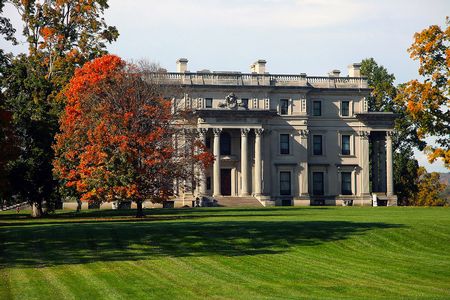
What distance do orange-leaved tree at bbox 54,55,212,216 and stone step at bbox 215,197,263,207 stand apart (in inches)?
1011

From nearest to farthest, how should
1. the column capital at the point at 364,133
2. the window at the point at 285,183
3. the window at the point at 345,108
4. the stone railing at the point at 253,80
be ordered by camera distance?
the stone railing at the point at 253,80
the window at the point at 285,183
the column capital at the point at 364,133
the window at the point at 345,108

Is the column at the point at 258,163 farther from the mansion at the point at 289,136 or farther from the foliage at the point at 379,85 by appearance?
the foliage at the point at 379,85

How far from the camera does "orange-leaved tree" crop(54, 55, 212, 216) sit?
165ft

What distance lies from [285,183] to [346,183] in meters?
7.71

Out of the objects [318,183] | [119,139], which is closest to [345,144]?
[318,183]

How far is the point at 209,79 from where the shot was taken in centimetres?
8725

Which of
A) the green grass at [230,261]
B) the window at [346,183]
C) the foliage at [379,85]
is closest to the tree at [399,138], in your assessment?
the foliage at [379,85]

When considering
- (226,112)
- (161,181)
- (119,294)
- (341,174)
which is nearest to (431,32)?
(161,181)

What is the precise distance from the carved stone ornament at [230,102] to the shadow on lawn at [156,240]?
45264 mm

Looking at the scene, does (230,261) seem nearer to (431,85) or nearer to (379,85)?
(431,85)

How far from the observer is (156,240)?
33.2 m

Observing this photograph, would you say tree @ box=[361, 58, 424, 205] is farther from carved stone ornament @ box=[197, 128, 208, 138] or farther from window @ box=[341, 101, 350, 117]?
carved stone ornament @ box=[197, 128, 208, 138]

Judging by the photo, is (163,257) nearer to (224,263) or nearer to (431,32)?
(224,263)

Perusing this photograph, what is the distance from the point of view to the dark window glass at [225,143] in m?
87.3
